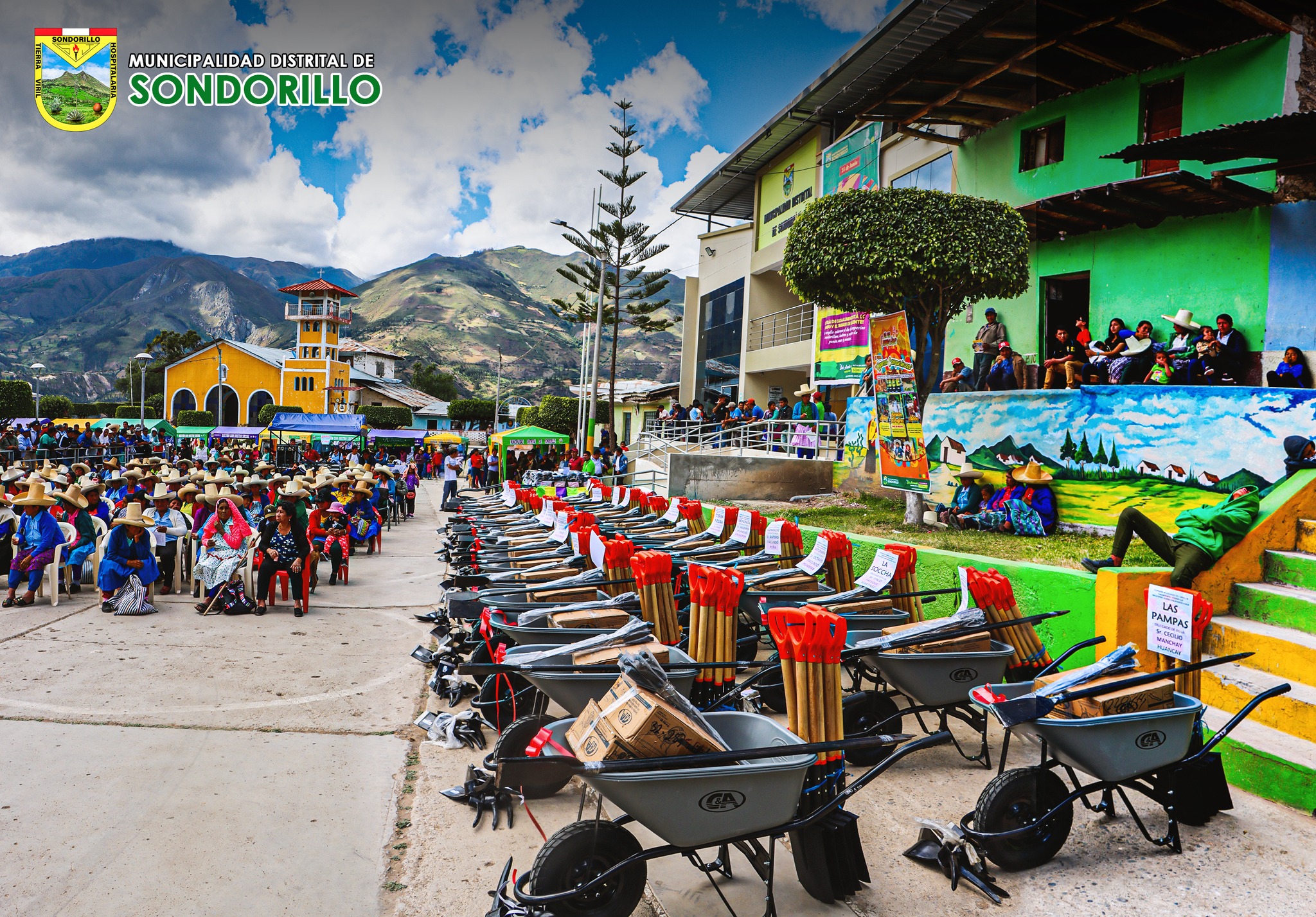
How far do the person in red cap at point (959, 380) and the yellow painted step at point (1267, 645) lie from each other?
8.11 m

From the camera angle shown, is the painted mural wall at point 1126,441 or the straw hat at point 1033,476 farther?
the straw hat at point 1033,476

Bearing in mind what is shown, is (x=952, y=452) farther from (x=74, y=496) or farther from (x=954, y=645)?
(x=74, y=496)

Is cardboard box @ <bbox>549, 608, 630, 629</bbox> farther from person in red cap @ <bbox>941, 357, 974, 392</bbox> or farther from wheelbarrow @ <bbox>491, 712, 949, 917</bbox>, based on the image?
person in red cap @ <bbox>941, 357, 974, 392</bbox>

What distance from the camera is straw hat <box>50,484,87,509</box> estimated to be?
8666 millimetres

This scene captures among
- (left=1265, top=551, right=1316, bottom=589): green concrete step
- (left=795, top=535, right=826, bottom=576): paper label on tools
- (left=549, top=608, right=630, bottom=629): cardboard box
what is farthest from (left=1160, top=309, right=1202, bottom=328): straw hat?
(left=549, top=608, right=630, bottom=629): cardboard box

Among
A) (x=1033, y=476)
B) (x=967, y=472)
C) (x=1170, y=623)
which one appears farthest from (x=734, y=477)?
(x=1170, y=623)

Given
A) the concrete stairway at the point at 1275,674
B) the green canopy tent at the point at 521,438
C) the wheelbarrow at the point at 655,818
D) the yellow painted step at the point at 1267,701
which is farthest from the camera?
the green canopy tent at the point at 521,438

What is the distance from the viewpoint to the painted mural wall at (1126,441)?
721 cm

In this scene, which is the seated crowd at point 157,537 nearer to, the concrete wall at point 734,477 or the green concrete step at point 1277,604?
the concrete wall at point 734,477

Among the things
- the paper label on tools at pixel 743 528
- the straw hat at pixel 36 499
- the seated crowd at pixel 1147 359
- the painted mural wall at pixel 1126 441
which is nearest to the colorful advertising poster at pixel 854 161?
the seated crowd at pixel 1147 359

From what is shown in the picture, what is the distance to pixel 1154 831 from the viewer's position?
351 centimetres

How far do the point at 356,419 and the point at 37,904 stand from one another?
28984 millimetres

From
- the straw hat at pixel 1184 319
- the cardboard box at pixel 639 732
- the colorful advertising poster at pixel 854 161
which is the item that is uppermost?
the colorful advertising poster at pixel 854 161

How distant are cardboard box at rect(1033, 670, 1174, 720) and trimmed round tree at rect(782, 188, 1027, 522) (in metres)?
6.49
